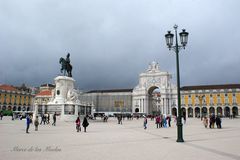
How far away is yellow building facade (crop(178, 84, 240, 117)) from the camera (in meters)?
90.9

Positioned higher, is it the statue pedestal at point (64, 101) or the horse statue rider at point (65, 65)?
the horse statue rider at point (65, 65)

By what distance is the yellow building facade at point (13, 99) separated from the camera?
80375mm

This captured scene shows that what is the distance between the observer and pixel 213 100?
93562 mm

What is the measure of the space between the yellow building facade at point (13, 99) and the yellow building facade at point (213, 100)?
6018 centimetres

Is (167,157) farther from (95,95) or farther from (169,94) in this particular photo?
(95,95)

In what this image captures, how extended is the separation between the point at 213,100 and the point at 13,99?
75.3m

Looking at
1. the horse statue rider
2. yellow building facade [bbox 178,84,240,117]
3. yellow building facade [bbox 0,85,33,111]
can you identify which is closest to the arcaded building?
yellow building facade [bbox 178,84,240,117]

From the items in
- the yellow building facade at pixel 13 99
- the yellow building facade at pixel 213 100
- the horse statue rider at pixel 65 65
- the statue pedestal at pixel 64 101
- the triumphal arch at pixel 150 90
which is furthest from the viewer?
the triumphal arch at pixel 150 90

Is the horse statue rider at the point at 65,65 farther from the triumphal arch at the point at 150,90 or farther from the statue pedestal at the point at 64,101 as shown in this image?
the triumphal arch at the point at 150,90

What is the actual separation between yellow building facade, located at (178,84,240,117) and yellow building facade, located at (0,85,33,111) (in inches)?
2369

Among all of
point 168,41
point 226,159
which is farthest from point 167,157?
point 168,41

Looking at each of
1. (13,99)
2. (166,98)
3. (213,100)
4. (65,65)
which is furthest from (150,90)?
(65,65)

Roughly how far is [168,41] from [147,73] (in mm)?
89664

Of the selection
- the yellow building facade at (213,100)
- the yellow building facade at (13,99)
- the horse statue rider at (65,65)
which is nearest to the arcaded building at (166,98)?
the yellow building facade at (213,100)
